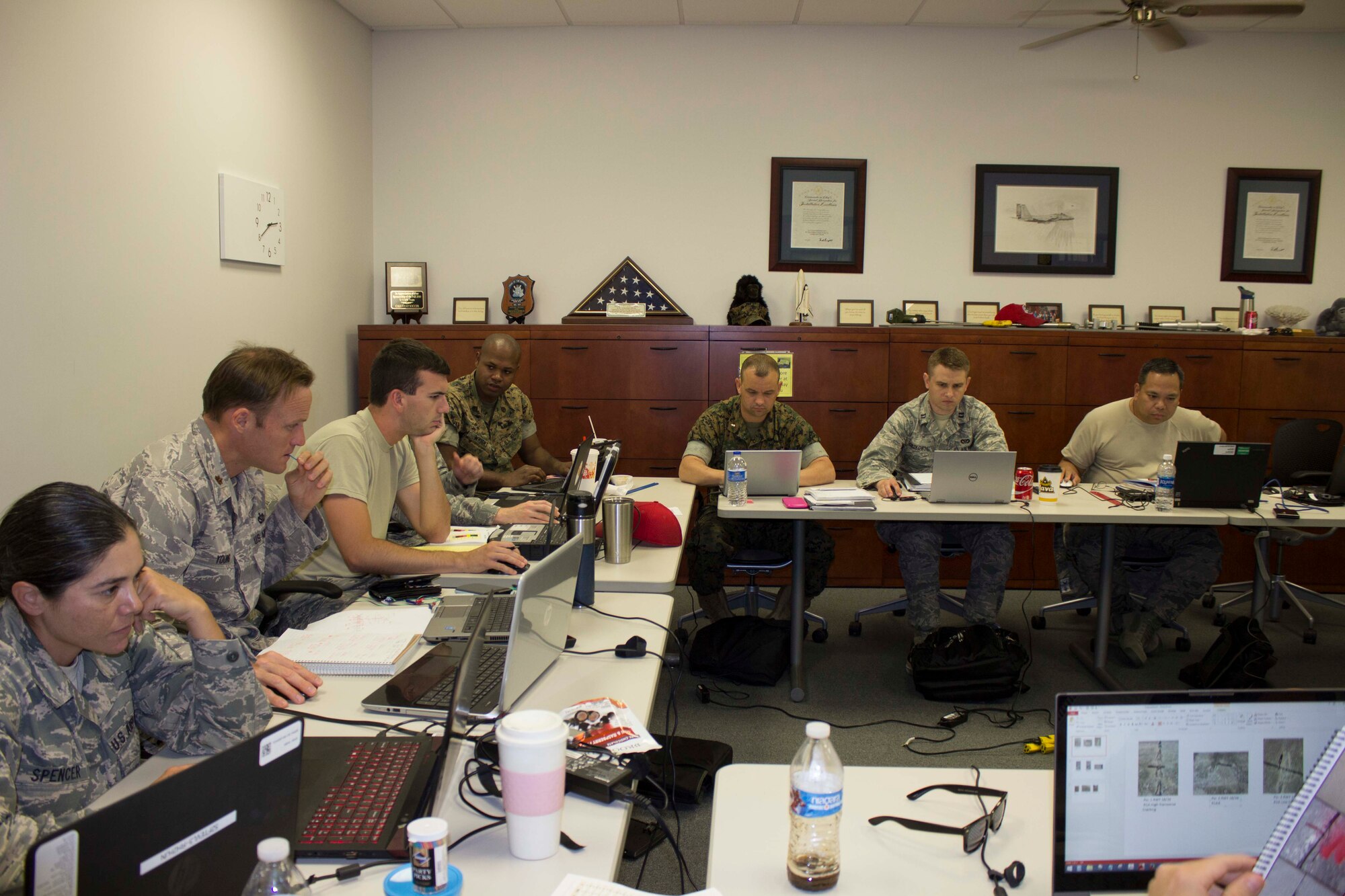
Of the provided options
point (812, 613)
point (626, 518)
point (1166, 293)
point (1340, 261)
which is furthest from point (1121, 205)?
point (626, 518)

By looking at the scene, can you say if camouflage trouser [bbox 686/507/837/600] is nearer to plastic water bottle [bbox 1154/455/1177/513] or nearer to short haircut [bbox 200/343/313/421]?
plastic water bottle [bbox 1154/455/1177/513]

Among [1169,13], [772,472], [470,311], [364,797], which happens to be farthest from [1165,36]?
[364,797]

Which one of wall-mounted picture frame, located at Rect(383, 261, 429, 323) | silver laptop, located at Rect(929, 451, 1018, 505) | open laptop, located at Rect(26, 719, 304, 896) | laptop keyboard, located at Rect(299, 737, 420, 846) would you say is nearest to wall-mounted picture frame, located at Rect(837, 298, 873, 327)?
silver laptop, located at Rect(929, 451, 1018, 505)

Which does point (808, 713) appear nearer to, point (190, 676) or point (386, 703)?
point (386, 703)

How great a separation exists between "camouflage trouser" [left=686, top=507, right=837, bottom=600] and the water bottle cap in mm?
3003

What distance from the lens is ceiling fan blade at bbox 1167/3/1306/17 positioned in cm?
364

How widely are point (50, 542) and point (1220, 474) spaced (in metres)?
3.69

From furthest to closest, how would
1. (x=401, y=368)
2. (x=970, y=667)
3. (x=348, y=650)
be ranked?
(x=970, y=667)
(x=401, y=368)
(x=348, y=650)

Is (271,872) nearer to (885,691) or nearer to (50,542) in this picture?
(50,542)

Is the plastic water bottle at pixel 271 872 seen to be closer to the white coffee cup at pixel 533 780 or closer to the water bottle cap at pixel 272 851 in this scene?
the water bottle cap at pixel 272 851

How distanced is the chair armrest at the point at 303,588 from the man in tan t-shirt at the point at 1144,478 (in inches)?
118

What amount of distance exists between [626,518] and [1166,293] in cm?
424

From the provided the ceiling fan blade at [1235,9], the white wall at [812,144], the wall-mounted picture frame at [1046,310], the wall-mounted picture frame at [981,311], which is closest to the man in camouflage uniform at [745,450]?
the white wall at [812,144]

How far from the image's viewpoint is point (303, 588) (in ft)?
7.82
